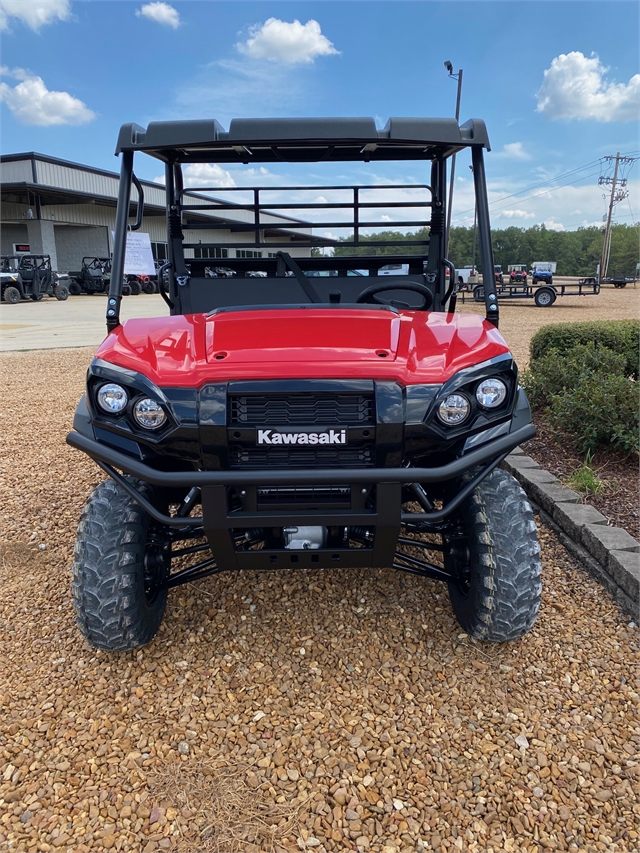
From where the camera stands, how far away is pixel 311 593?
280 cm

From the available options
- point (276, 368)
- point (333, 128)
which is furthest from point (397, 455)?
point (333, 128)

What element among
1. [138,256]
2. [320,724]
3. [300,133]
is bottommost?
[320,724]

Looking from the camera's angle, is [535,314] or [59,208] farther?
[59,208]

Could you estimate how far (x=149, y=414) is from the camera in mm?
1975

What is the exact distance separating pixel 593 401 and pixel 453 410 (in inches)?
95.6

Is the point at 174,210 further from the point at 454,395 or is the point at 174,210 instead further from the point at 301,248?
the point at 454,395

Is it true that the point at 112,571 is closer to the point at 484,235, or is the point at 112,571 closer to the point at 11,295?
the point at 484,235

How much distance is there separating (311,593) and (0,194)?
3004 cm

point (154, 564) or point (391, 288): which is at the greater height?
point (391, 288)

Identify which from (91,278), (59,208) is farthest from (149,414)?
(59,208)

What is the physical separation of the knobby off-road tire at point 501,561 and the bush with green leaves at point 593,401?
196cm

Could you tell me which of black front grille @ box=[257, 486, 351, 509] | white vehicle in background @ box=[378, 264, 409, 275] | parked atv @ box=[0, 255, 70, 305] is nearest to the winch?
black front grille @ box=[257, 486, 351, 509]

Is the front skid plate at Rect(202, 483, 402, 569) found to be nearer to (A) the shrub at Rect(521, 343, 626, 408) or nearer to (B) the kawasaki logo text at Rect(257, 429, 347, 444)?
(B) the kawasaki logo text at Rect(257, 429, 347, 444)

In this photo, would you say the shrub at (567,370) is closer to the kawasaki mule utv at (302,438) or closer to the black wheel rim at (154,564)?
the kawasaki mule utv at (302,438)
